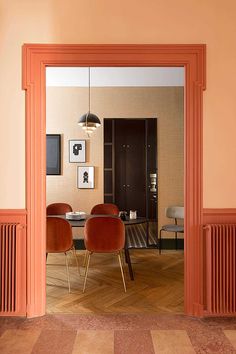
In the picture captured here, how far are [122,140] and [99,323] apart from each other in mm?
4392

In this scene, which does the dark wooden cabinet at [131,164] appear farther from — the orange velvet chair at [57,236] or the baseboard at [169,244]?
the orange velvet chair at [57,236]

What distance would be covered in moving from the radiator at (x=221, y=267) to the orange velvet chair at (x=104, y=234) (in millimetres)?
1135

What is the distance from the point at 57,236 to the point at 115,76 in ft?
10.5

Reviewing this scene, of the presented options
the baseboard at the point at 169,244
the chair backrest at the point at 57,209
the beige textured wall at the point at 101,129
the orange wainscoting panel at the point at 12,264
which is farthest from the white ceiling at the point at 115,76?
the orange wainscoting panel at the point at 12,264

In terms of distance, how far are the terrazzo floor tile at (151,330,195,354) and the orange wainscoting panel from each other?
1.26m

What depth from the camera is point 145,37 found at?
2.84 meters

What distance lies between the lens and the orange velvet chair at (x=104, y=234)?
351 centimetres

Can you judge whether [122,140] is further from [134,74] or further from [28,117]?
[28,117]

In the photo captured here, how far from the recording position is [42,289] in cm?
282

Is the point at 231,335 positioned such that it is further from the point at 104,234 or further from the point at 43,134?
the point at 43,134

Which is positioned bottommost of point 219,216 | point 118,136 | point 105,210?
point 105,210

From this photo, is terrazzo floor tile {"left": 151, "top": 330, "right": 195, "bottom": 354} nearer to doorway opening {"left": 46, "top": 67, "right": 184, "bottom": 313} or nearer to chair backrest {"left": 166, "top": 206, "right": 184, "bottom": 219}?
doorway opening {"left": 46, "top": 67, "right": 184, "bottom": 313}

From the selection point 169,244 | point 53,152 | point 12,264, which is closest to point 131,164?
point 53,152

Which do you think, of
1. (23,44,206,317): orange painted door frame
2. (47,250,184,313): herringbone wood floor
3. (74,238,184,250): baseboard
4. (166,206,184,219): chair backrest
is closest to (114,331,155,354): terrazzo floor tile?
(47,250,184,313): herringbone wood floor
